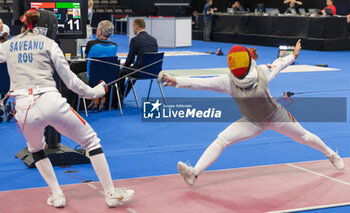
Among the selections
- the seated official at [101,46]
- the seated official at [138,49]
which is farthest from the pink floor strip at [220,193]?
the seated official at [138,49]

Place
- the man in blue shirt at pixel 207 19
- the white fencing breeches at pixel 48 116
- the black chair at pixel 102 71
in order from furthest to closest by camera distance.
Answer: the man in blue shirt at pixel 207 19, the black chair at pixel 102 71, the white fencing breeches at pixel 48 116

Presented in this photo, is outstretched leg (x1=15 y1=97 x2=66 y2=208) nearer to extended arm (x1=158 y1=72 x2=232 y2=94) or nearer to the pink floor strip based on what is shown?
the pink floor strip

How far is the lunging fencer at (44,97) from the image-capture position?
381cm

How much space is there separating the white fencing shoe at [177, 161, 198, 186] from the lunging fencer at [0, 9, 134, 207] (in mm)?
605

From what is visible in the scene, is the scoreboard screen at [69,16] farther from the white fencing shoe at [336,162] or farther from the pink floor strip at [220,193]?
the white fencing shoe at [336,162]

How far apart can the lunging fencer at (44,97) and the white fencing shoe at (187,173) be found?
23.8 inches

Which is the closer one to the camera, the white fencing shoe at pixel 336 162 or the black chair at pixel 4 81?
the white fencing shoe at pixel 336 162

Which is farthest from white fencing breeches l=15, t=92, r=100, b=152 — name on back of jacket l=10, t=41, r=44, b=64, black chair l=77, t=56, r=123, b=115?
black chair l=77, t=56, r=123, b=115

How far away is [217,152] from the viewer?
4.46 m

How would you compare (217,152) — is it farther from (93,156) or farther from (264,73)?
(93,156)

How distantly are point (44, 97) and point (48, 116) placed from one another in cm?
14

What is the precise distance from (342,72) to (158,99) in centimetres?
536

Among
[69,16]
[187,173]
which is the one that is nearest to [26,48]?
[187,173]

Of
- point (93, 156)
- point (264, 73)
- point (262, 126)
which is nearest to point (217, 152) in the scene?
point (262, 126)
